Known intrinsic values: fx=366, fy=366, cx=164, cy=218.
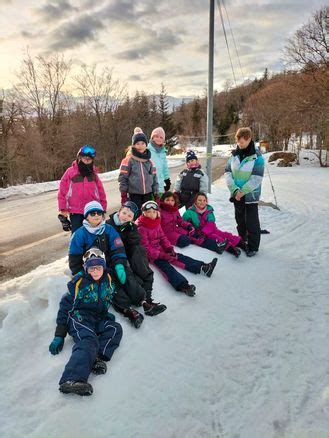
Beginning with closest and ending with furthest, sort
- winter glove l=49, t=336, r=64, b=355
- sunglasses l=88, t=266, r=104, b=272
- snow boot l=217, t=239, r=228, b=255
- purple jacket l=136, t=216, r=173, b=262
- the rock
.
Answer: winter glove l=49, t=336, r=64, b=355 → sunglasses l=88, t=266, r=104, b=272 → purple jacket l=136, t=216, r=173, b=262 → snow boot l=217, t=239, r=228, b=255 → the rock

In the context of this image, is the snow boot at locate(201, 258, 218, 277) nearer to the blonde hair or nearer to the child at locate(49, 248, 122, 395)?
the child at locate(49, 248, 122, 395)

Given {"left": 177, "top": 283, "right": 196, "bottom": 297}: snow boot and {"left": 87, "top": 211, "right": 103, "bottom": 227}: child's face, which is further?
{"left": 177, "top": 283, "right": 196, "bottom": 297}: snow boot

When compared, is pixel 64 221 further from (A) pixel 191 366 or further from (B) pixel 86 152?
(A) pixel 191 366

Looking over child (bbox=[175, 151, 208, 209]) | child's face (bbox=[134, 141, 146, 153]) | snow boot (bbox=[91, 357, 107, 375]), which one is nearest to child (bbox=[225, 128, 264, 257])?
child (bbox=[175, 151, 208, 209])

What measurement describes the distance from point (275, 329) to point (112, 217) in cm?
230

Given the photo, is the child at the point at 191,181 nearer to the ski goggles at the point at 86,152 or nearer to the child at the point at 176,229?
the child at the point at 176,229

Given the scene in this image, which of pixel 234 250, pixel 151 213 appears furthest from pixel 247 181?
pixel 151 213

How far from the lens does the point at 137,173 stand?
18.2ft

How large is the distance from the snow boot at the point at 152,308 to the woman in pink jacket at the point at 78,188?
1.69 metres

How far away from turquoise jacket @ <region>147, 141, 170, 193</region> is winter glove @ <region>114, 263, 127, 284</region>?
2750 mm

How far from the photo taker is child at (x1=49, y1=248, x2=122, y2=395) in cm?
306

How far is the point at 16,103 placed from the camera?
28.1m

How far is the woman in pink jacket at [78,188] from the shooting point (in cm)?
490

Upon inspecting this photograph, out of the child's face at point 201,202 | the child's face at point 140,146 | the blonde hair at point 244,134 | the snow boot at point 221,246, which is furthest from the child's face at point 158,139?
the snow boot at point 221,246
